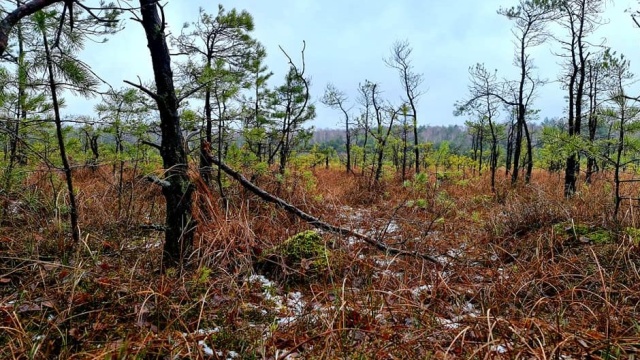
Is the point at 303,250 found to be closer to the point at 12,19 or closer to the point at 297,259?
the point at 297,259

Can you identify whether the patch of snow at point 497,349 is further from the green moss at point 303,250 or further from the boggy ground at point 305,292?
the green moss at point 303,250

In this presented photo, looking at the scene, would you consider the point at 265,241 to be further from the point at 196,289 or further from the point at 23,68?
the point at 23,68

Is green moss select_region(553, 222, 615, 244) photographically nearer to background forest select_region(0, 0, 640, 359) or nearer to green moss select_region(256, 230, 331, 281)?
background forest select_region(0, 0, 640, 359)

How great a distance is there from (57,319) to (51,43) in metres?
2.15

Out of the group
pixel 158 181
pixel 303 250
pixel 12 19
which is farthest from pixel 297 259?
pixel 12 19

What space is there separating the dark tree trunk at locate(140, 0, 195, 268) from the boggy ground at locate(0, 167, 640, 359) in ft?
0.63

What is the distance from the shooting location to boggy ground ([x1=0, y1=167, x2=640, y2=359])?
63.3 inches

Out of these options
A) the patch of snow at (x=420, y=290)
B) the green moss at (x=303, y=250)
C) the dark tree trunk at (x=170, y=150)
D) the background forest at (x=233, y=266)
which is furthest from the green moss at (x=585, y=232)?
the dark tree trunk at (x=170, y=150)

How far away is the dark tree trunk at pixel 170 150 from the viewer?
2.22 meters

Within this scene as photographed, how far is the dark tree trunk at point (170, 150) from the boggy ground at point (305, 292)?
0.19 metres

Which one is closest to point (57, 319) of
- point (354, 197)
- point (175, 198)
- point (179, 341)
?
point (179, 341)

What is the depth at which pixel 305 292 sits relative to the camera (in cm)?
265

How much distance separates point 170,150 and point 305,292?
147 cm

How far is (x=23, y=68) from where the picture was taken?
242 centimetres
